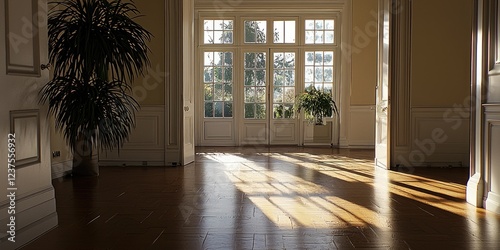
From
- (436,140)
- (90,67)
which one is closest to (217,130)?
(436,140)

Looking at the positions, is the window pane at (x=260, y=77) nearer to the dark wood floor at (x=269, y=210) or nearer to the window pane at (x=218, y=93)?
the window pane at (x=218, y=93)

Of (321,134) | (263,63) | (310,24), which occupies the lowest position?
(321,134)

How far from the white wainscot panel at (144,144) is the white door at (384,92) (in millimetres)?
2952

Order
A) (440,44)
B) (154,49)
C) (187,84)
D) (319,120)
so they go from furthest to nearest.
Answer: (319,120), (187,84), (154,49), (440,44)

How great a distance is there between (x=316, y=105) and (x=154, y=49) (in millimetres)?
3859

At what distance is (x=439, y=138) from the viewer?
6730 mm

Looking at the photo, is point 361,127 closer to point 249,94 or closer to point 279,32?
point 249,94

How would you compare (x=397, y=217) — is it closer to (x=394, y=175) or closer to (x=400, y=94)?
(x=394, y=175)

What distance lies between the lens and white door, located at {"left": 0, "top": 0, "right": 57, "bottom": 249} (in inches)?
112

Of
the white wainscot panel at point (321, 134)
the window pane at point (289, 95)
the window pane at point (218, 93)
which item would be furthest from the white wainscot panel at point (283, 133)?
the window pane at point (218, 93)

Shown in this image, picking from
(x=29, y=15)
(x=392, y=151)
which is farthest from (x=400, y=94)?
(x=29, y=15)

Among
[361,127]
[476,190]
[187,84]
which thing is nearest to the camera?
[476,190]

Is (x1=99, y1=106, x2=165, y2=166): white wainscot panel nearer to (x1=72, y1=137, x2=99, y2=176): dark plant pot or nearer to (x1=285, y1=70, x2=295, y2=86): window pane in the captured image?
(x1=72, y1=137, x2=99, y2=176): dark plant pot

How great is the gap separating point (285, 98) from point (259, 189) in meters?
5.62
